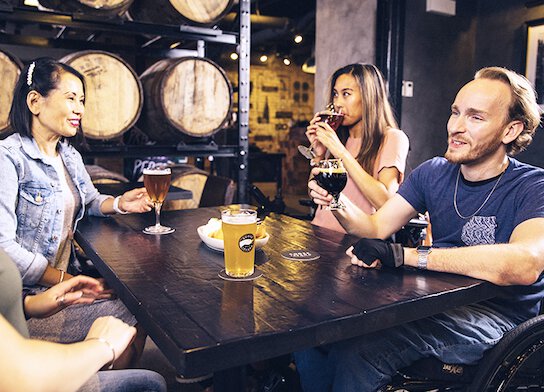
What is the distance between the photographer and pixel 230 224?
1.26 meters

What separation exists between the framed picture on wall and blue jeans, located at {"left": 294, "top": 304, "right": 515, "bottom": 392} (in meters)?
3.16

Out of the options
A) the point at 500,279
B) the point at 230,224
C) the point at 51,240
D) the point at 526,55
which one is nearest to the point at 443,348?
the point at 500,279

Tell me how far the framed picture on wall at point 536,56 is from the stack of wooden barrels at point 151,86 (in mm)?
2470

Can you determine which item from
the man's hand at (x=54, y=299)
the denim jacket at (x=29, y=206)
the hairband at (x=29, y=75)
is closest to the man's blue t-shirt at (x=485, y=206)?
the man's hand at (x=54, y=299)

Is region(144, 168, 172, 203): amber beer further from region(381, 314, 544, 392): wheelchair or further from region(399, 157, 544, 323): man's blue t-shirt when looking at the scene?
region(381, 314, 544, 392): wheelchair

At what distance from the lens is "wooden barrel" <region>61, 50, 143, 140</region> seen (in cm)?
293

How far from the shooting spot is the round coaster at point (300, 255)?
1.51 m

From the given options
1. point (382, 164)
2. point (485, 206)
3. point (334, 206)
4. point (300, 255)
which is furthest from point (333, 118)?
point (300, 255)

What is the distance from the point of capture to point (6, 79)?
270cm

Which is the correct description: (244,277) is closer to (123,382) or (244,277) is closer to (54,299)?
(123,382)

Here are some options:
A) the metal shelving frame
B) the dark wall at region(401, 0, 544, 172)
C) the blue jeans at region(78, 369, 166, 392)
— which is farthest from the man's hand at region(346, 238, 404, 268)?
the dark wall at region(401, 0, 544, 172)

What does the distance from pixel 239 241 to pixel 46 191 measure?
0.96m

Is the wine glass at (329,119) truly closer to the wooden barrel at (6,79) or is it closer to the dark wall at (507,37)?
the wooden barrel at (6,79)

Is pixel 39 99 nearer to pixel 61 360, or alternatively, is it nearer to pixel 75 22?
pixel 75 22
